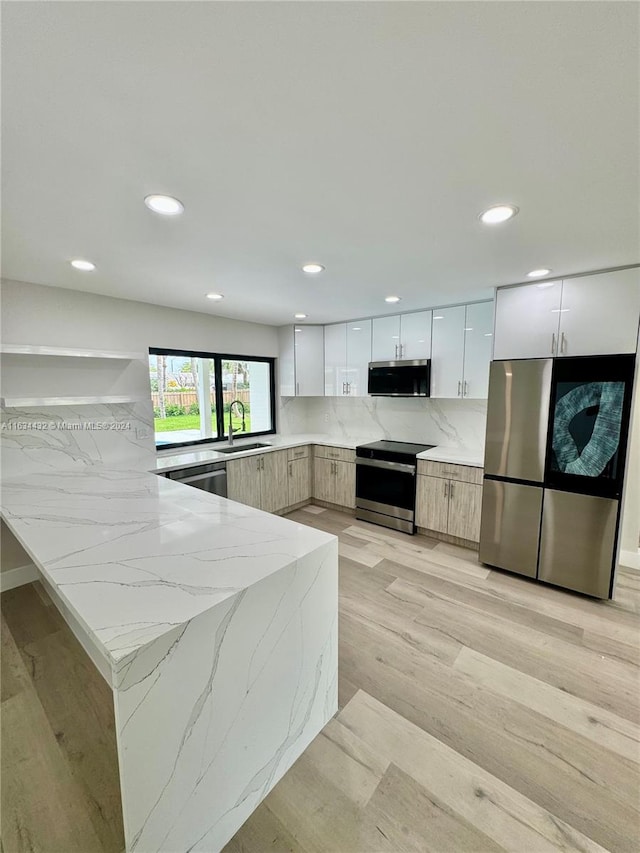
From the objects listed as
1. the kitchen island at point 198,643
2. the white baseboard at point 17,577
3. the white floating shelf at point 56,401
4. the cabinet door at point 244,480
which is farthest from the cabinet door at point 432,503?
the white baseboard at point 17,577

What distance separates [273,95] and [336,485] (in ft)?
12.6

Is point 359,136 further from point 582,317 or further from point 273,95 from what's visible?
point 582,317

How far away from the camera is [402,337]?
3.92m

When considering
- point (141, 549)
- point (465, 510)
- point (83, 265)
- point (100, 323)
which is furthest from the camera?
point (465, 510)

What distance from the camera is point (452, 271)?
2.48 metres

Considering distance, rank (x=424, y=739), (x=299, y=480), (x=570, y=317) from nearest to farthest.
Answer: (x=424, y=739)
(x=570, y=317)
(x=299, y=480)

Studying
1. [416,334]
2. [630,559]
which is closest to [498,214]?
[416,334]

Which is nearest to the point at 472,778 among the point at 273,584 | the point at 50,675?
the point at 273,584

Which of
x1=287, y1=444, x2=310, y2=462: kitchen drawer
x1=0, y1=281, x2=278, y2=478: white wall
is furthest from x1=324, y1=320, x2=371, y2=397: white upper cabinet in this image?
x1=0, y1=281, x2=278, y2=478: white wall

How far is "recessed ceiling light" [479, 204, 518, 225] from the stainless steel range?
2.40m

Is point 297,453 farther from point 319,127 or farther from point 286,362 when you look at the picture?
point 319,127

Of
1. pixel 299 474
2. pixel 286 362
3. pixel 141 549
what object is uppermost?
pixel 286 362

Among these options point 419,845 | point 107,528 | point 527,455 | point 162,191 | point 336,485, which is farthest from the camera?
point 336,485

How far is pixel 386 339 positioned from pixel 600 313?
199cm
